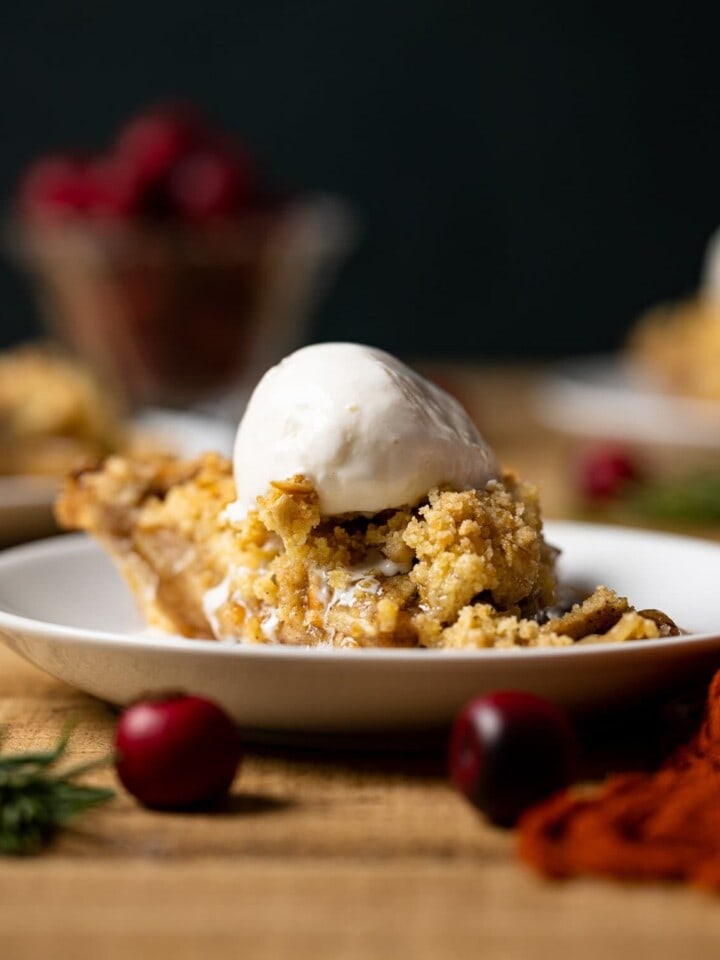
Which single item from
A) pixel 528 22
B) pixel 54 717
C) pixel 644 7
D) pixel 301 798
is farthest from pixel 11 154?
pixel 301 798

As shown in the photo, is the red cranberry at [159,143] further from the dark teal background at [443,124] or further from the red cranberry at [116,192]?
the dark teal background at [443,124]

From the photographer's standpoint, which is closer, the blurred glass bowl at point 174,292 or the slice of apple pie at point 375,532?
the slice of apple pie at point 375,532

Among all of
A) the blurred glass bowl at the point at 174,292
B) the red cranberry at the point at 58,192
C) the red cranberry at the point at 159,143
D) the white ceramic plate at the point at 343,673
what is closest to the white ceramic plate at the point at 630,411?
the blurred glass bowl at the point at 174,292

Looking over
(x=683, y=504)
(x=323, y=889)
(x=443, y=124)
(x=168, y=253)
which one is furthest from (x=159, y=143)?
(x=323, y=889)

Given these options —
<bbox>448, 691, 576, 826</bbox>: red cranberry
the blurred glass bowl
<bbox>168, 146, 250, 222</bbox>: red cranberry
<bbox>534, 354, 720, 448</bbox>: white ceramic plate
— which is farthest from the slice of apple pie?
<bbox>168, 146, 250, 222</bbox>: red cranberry

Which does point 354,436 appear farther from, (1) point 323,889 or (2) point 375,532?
(1) point 323,889

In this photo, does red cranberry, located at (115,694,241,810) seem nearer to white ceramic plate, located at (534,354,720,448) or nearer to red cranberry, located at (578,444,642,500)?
red cranberry, located at (578,444,642,500)
